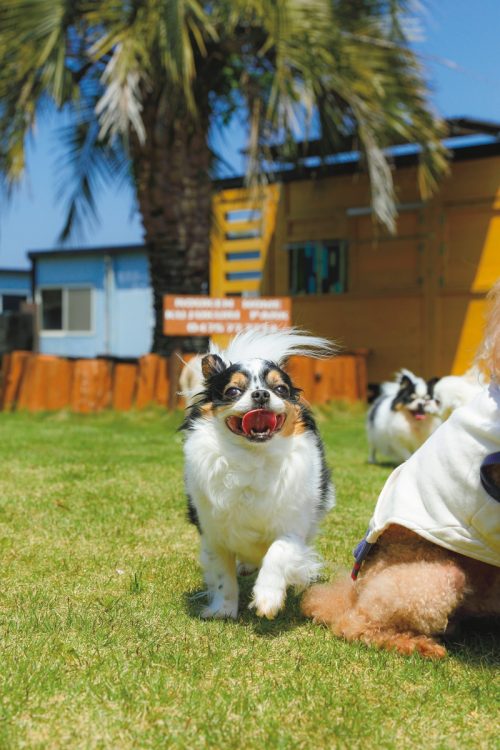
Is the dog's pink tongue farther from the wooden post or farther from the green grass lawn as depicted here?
the wooden post

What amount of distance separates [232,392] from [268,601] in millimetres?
896

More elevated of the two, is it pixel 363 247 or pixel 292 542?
pixel 363 247

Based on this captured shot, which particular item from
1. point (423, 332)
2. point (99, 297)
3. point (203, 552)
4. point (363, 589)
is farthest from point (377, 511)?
point (99, 297)

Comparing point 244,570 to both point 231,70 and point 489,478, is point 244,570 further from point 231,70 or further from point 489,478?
point 231,70

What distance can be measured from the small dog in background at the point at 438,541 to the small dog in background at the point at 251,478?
0.40m

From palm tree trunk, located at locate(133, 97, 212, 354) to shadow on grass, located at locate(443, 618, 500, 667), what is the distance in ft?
31.3

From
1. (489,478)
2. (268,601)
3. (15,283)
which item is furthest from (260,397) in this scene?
(15,283)

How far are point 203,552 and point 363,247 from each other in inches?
476

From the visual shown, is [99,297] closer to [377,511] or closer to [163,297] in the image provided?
[163,297]

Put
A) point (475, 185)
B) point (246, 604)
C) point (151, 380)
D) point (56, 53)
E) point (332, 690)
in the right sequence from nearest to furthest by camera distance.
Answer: point (332, 690)
point (246, 604)
point (56, 53)
point (151, 380)
point (475, 185)

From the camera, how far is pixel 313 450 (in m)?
3.95

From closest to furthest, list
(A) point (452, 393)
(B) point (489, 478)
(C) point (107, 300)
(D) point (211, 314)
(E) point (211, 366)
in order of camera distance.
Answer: (B) point (489, 478)
(E) point (211, 366)
(A) point (452, 393)
(D) point (211, 314)
(C) point (107, 300)

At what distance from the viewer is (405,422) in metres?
8.88

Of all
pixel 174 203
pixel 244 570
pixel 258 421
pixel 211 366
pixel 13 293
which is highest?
pixel 174 203
